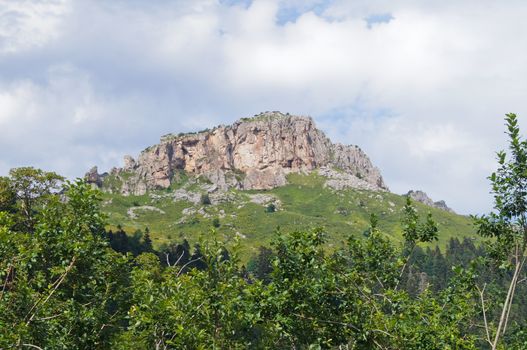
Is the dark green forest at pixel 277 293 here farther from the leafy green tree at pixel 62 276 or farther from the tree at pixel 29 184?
the tree at pixel 29 184

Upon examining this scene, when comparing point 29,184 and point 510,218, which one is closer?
point 510,218

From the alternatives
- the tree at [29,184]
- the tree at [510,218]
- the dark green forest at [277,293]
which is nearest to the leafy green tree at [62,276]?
the dark green forest at [277,293]

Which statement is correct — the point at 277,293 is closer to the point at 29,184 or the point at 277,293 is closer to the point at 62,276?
the point at 62,276

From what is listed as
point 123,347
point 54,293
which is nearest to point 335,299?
point 123,347

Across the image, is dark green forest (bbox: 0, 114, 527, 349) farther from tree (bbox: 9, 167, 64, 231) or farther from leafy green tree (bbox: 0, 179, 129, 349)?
tree (bbox: 9, 167, 64, 231)

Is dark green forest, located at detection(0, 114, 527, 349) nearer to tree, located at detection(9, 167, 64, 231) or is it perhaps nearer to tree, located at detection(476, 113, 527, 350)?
tree, located at detection(476, 113, 527, 350)

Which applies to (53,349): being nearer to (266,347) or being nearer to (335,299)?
(266,347)

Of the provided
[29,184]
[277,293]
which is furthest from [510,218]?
[29,184]

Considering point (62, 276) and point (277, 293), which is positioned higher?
point (62, 276)

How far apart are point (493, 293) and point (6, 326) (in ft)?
45.5

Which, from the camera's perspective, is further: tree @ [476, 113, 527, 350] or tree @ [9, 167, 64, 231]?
tree @ [9, 167, 64, 231]

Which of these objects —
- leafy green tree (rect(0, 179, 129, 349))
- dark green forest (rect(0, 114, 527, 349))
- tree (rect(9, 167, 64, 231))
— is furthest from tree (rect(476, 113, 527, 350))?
tree (rect(9, 167, 64, 231))

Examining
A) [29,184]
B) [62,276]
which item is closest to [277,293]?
[62,276]

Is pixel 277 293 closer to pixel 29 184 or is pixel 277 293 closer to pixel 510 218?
pixel 510 218
